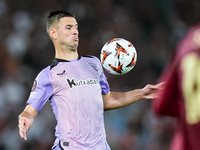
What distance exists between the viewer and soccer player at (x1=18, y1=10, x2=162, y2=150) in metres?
4.23

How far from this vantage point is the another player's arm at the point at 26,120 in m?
3.98

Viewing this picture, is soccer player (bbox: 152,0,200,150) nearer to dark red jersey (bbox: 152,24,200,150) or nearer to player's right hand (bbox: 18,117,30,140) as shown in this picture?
dark red jersey (bbox: 152,24,200,150)

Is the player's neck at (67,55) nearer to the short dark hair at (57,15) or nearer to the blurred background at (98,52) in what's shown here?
the short dark hair at (57,15)

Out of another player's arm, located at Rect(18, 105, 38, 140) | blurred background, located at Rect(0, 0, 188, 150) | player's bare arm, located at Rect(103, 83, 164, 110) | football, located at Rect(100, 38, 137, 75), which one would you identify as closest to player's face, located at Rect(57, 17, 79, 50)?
football, located at Rect(100, 38, 137, 75)

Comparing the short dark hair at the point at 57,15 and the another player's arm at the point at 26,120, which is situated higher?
the short dark hair at the point at 57,15

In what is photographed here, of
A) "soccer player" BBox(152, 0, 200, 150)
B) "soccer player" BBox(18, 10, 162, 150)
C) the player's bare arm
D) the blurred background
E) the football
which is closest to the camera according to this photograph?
"soccer player" BBox(152, 0, 200, 150)

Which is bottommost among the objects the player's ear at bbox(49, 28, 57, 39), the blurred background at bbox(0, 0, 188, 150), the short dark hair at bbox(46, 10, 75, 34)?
the blurred background at bbox(0, 0, 188, 150)

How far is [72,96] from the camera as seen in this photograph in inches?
170

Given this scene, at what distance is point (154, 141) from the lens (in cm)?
817

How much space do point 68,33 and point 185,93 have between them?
9.21ft

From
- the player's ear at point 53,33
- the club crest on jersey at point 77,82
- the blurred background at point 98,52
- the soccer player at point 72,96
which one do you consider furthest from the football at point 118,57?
the blurred background at point 98,52

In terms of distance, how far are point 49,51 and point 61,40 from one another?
4.33 metres

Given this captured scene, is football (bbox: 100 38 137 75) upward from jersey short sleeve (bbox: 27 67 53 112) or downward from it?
upward

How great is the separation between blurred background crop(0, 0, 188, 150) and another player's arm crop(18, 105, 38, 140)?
375 centimetres
